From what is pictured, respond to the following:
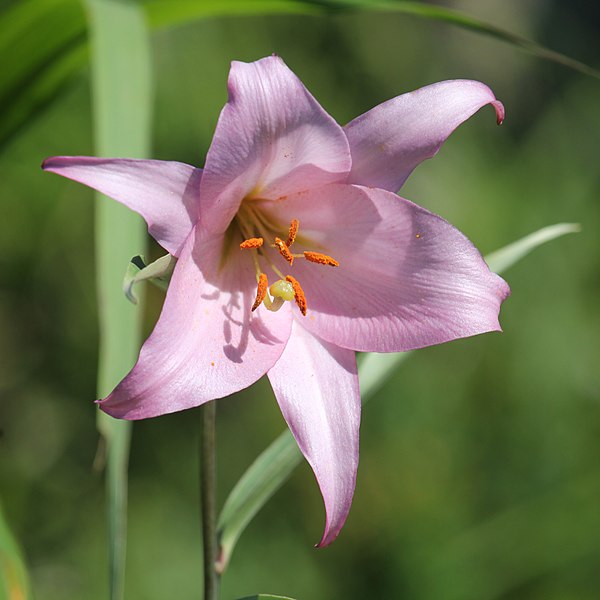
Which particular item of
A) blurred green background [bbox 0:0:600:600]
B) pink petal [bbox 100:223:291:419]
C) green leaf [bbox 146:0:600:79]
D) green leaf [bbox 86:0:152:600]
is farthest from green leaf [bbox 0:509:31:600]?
blurred green background [bbox 0:0:600:600]

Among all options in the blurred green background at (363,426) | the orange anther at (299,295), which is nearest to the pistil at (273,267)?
the orange anther at (299,295)

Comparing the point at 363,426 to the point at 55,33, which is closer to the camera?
the point at 55,33

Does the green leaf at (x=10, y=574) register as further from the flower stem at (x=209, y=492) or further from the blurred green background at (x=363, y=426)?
the blurred green background at (x=363, y=426)

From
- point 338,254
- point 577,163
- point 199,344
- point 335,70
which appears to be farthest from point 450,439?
point 199,344

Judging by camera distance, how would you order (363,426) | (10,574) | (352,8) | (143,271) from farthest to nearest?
(363,426)
(352,8)
(10,574)
(143,271)

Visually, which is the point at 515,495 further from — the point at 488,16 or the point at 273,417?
A: the point at 488,16

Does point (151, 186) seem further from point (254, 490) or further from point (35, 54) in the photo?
point (35, 54)

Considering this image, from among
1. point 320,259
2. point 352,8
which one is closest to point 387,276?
point 320,259
